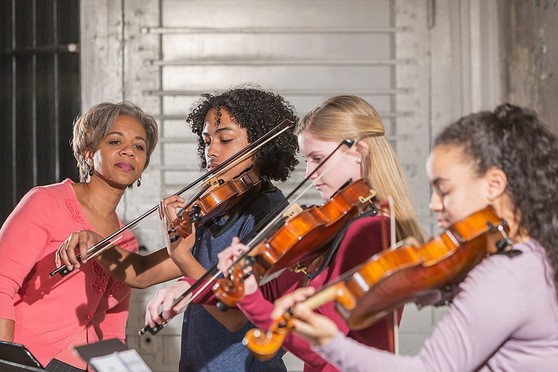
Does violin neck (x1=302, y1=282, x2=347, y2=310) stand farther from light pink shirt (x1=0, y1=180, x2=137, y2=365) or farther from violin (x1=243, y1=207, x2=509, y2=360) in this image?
light pink shirt (x1=0, y1=180, x2=137, y2=365)

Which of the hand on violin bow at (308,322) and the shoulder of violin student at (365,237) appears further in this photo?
the shoulder of violin student at (365,237)

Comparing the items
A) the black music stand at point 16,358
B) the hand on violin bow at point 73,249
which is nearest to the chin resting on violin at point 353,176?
the black music stand at point 16,358

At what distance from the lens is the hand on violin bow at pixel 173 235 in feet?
8.74

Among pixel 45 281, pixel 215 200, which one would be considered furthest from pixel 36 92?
pixel 215 200

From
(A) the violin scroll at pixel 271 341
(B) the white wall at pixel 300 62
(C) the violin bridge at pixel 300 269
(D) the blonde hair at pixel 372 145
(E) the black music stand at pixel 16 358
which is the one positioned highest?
(B) the white wall at pixel 300 62

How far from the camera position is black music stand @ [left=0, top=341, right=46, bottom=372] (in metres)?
2.26

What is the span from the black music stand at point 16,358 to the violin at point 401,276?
2.31ft

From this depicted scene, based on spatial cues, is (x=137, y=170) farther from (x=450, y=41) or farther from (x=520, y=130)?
(x=450, y=41)

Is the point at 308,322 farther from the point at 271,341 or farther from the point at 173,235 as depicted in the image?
the point at 173,235

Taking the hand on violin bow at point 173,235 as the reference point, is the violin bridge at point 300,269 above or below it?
below

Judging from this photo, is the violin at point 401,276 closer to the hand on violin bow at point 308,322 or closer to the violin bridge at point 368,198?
the hand on violin bow at point 308,322

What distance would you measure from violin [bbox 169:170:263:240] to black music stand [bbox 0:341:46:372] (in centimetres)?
58

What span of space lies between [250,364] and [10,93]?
110 inches

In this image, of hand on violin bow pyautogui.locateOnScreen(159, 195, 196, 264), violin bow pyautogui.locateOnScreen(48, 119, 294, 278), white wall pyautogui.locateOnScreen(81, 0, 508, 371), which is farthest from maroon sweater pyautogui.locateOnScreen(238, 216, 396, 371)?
white wall pyautogui.locateOnScreen(81, 0, 508, 371)
